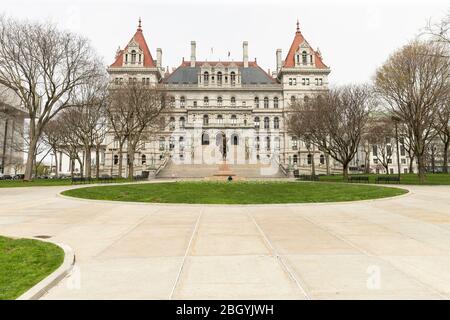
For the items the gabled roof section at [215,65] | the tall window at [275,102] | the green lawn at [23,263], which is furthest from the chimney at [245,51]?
the green lawn at [23,263]

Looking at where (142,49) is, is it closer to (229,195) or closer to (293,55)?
(293,55)

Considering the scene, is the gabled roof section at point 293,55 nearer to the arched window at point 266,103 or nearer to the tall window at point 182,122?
the arched window at point 266,103

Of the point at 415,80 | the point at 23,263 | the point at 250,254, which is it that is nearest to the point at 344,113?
the point at 415,80

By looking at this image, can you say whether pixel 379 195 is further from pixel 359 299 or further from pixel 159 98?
pixel 159 98

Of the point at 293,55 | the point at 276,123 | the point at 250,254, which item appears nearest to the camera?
the point at 250,254

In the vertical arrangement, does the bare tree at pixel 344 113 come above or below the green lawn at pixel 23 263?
above

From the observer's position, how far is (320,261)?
6008 mm

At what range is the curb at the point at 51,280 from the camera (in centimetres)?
426

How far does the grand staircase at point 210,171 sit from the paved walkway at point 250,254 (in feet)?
122

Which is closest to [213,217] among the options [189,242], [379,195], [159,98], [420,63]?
[189,242]

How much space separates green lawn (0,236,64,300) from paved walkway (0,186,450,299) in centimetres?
45

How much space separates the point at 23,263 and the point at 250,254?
449cm

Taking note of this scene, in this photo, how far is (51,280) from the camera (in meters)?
4.82

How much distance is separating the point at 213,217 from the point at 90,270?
6794 mm
